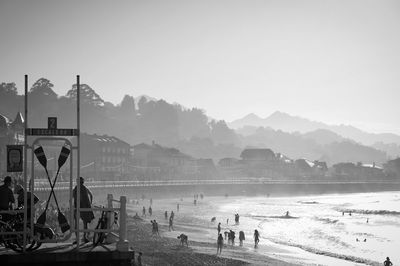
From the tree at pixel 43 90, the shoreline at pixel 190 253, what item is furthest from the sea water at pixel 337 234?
the tree at pixel 43 90

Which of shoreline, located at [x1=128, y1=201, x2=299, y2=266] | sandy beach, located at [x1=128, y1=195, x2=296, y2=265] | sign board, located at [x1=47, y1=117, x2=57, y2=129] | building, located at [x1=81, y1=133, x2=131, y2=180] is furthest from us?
building, located at [x1=81, y1=133, x2=131, y2=180]

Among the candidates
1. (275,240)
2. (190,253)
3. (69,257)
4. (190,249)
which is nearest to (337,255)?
(275,240)

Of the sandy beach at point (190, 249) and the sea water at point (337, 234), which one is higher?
the sandy beach at point (190, 249)

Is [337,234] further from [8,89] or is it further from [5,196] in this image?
[8,89]

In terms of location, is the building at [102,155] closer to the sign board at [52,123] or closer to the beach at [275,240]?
the beach at [275,240]

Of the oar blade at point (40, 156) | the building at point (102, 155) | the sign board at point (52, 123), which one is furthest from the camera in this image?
the building at point (102, 155)

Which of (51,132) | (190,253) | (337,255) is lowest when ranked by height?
(337,255)

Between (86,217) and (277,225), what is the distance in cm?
4896

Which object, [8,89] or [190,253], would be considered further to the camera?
[8,89]

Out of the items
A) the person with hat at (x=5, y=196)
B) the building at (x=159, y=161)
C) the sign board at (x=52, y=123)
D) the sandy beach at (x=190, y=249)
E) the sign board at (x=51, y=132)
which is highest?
the building at (x=159, y=161)

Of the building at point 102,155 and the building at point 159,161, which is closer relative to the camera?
the building at point 102,155

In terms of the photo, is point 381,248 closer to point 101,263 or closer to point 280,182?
point 101,263

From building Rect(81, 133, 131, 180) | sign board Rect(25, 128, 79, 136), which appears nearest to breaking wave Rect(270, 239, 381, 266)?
sign board Rect(25, 128, 79, 136)

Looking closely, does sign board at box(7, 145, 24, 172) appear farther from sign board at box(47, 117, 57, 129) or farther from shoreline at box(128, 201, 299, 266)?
shoreline at box(128, 201, 299, 266)
